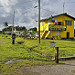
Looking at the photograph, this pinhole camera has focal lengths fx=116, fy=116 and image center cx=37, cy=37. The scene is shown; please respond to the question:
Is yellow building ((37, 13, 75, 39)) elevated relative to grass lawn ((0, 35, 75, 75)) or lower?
elevated

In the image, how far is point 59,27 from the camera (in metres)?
31.0

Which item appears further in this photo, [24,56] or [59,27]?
[59,27]

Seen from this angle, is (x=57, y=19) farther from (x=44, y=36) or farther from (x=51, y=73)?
(x=51, y=73)

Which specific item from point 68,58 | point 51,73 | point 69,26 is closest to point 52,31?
point 69,26

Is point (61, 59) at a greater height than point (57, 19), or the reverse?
point (57, 19)

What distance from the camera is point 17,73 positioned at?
5.24 meters

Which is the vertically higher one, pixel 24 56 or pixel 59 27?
pixel 59 27

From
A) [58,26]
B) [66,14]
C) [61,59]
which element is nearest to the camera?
[61,59]

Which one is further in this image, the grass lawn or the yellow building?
the yellow building

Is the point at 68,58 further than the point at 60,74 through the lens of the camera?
Yes

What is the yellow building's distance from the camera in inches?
1216

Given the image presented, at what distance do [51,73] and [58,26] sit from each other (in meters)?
26.3

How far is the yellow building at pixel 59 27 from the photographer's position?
30875 millimetres

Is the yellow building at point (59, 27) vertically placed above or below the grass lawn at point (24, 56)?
above
